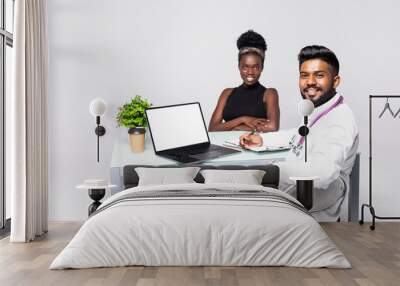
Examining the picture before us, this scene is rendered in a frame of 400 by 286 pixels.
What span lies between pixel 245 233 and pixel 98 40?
3.75 meters

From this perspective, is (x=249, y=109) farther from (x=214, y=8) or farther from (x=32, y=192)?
(x=32, y=192)

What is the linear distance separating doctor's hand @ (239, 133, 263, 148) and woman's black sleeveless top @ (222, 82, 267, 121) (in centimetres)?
26

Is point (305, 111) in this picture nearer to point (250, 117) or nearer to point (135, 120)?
point (250, 117)

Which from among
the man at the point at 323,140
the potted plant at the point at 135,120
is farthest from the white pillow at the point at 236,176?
the potted plant at the point at 135,120

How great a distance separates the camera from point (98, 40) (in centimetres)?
741

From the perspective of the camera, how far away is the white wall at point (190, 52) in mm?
7398

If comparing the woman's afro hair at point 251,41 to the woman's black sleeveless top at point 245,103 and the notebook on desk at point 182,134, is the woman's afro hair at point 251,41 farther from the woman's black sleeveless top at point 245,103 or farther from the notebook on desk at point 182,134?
the notebook on desk at point 182,134

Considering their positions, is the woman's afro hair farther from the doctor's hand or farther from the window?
the window

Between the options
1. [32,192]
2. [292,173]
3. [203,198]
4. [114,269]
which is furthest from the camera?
[292,173]

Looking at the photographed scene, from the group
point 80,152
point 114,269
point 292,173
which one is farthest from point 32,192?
point 292,173

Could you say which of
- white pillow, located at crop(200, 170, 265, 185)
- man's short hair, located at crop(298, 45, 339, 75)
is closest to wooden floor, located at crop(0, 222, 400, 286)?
white pillow, located at crop(200, 170, 265, 185)

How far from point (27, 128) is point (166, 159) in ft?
5.91

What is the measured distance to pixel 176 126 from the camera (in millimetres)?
7262

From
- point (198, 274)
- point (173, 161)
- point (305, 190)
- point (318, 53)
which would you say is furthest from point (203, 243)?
point (318, 53)
